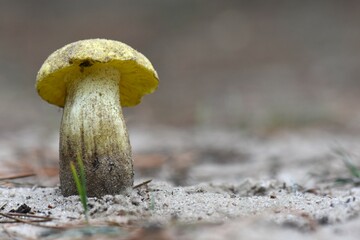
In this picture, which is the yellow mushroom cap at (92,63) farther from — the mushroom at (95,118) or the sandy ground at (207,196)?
the sandy ground at (207,196)

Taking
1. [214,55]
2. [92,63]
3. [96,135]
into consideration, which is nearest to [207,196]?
[96,135]

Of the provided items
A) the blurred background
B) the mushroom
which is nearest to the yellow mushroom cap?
the mushroom

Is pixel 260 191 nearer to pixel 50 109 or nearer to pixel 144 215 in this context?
pixel 144 215

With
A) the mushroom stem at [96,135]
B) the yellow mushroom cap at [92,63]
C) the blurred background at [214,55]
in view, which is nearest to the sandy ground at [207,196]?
the mushroom stem at [96,135]

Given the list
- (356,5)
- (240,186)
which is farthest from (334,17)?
(240,186)

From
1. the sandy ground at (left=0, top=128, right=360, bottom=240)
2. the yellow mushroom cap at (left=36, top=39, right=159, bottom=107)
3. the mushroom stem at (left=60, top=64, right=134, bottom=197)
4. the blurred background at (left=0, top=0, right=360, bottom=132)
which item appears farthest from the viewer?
the blurred background at (left=0, top=0, right=360, bottom=132)

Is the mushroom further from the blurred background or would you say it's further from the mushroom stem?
the blurred background

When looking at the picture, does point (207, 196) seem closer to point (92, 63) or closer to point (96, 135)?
point (96, 135)
